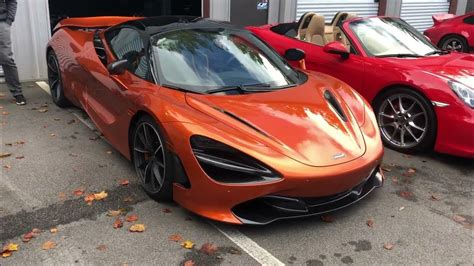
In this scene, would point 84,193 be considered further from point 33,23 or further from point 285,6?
point 285,6

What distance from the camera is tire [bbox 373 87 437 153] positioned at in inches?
184

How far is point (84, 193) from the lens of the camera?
3.80 metres

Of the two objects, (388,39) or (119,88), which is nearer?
(119,88)

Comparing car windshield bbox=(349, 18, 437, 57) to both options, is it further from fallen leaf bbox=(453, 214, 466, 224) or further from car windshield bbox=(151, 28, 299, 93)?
fallen leaf bbox=(453, 214, 466, 224)

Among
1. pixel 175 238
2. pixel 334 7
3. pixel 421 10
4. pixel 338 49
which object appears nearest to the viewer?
pixel 175 238

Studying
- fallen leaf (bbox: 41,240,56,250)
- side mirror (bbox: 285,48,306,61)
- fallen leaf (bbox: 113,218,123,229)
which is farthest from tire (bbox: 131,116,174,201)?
side mirror (bbox: 285,48,306,61)

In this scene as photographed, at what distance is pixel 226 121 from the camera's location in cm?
330

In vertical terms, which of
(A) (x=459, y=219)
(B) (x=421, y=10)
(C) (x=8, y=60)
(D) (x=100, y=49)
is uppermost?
(B) (x=421, y=10)

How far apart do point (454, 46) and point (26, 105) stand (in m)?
8.74

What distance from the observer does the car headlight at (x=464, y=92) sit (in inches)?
174

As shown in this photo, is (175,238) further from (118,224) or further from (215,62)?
(215,62)

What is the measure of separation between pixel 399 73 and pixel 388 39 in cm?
94

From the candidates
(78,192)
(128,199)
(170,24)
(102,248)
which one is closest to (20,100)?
(170,24)

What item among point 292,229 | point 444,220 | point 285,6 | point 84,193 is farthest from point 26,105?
point 285,6
